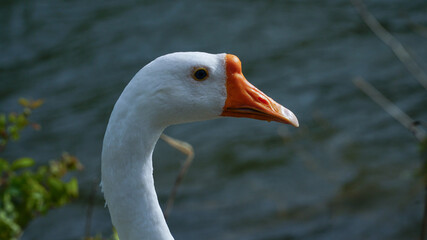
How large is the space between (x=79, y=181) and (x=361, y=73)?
15.3 ft

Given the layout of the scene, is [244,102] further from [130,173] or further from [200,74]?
[130,173]

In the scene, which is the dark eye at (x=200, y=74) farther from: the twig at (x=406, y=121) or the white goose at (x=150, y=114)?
the twig at (x=406, y=121)

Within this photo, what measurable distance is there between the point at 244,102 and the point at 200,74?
0.97 ft

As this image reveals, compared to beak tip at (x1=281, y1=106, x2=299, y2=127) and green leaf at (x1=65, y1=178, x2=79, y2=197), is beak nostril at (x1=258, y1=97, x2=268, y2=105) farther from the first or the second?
green leaf at (x1=65, y1=178, x2=79, y2=197)

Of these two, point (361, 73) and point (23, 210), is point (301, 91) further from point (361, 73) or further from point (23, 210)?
point (23, 210)

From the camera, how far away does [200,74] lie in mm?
2645

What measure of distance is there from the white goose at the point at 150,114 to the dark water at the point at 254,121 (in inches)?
162

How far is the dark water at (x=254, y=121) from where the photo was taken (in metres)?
6.89

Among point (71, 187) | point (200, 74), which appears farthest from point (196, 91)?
point (71, 187)

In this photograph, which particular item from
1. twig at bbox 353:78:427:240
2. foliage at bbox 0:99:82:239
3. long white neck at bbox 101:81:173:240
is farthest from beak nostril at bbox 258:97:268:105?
foliage at bbox 0:99:82:239

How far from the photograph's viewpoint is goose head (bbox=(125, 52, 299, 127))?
2547 millimetres

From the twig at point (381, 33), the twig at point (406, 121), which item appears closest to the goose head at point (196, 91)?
the twig at point (406, 121)

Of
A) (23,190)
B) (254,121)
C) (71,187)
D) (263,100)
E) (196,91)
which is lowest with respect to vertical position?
(23,190)

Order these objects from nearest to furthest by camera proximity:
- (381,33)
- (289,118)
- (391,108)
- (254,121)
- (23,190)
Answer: (289,118) → (23,190) → (381,33) → (391,108) → (254,121)
